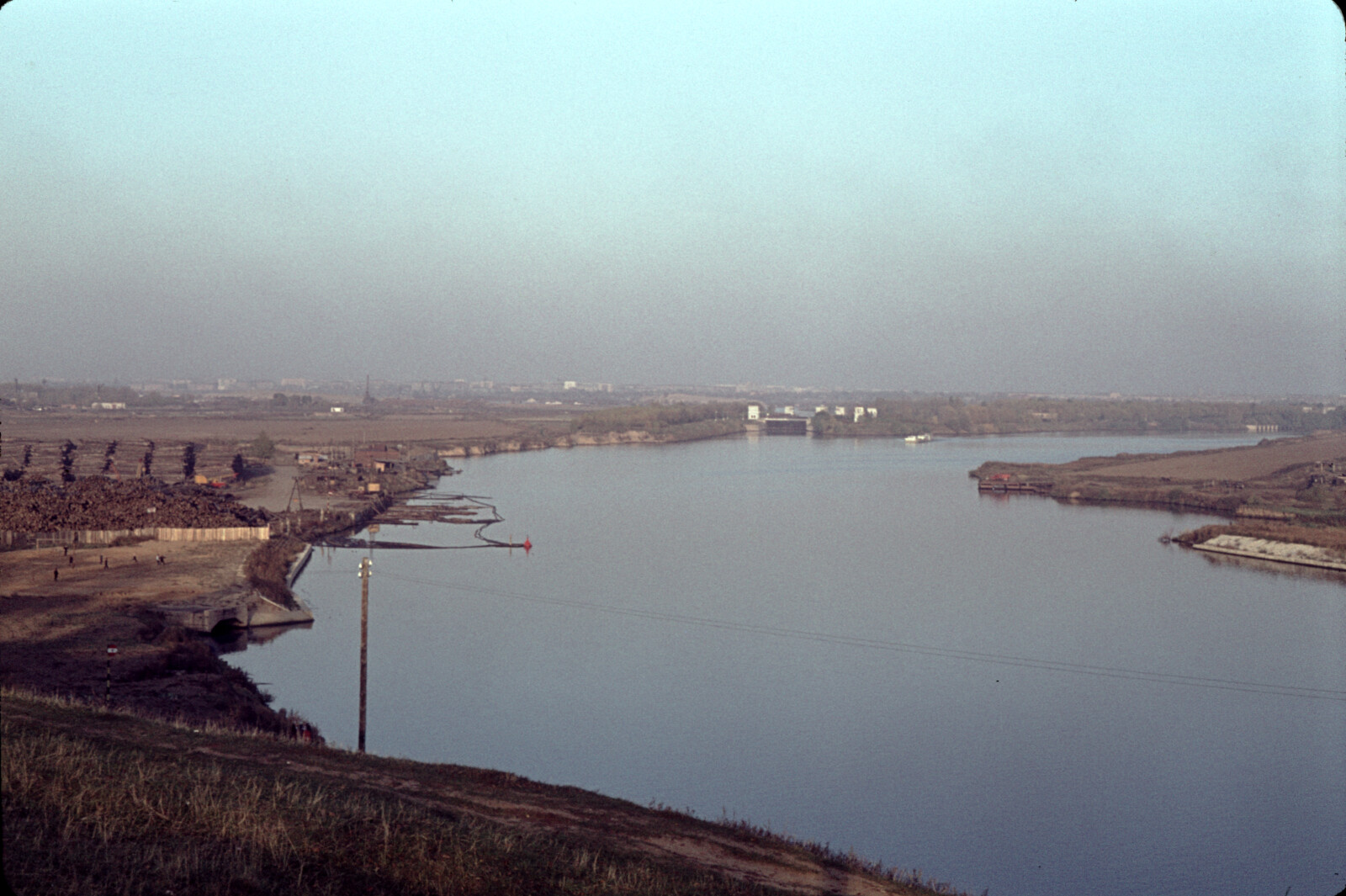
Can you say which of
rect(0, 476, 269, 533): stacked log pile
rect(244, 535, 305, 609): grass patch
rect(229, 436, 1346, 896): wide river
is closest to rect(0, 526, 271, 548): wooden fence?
rect(0, 476, 269, 533): stacked log pile

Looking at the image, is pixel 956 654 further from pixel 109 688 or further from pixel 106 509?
pixel 106 509

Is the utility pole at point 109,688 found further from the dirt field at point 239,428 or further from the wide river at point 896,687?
the dirt field at point 239,428

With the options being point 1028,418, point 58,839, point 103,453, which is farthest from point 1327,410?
point 58,839

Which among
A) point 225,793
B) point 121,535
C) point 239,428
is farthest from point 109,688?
point 239,428

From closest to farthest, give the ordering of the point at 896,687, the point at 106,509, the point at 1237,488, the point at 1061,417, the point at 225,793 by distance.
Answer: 1. the point at 225,793
2. the point at 896,687
3. the point at 106,509
4. the point at 1237,488
5. the point at 1061,417

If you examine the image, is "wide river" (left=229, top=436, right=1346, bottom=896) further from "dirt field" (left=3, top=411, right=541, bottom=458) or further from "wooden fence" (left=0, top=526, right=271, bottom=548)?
"dirt field" (left=3, top=411, right=541, bottom=458)

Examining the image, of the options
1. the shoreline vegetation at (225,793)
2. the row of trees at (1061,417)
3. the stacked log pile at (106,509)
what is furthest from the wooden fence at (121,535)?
the row of trees at (1061,417)

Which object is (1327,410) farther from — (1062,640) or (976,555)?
(1062,640)
